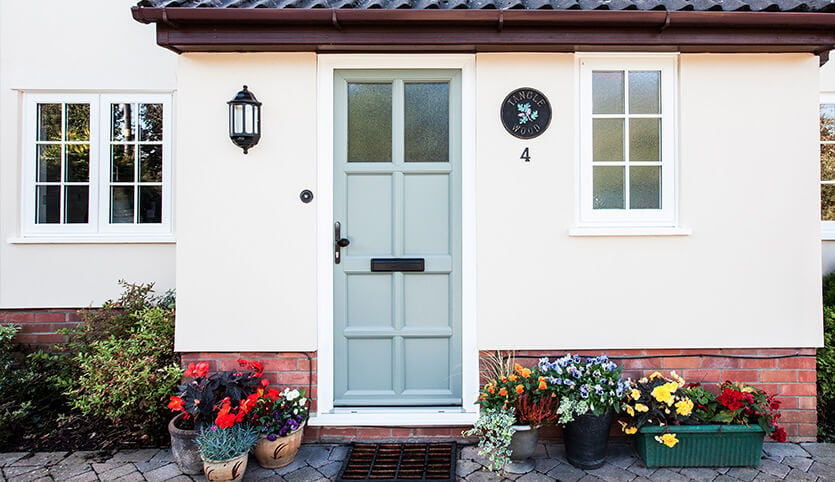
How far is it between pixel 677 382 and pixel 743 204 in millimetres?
1418

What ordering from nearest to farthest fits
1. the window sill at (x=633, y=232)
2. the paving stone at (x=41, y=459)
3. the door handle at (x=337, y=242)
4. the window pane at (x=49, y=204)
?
1. the paving stone at (x=41, y=459)
2. the window sill at (x=633, y=232)
3. the door handle at (x=337, y=242)
4. the window pane at (x=49, y=204)

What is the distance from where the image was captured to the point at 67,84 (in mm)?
5055

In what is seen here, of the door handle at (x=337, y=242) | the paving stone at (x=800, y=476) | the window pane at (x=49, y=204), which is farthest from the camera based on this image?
the window pane at (x=49, y=204)

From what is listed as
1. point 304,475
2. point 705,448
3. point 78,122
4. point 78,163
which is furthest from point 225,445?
point 78,122

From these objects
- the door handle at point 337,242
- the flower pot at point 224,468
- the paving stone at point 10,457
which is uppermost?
the door handle at point 337,242

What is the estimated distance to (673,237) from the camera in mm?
3818

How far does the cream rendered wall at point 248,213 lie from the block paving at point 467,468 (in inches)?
32.0

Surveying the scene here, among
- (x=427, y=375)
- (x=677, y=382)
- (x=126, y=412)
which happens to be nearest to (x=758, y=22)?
(x=677, y=382)

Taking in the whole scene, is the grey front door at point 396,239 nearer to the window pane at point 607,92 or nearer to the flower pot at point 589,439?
the flower pot at point 589,439

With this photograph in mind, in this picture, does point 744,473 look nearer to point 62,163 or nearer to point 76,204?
point 76,204

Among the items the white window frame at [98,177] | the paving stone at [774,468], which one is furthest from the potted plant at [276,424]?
the paving stone at [774,468]

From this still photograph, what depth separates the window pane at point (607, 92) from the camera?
395cm

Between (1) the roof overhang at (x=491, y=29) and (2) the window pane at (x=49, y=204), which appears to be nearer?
(1) the roof overhang at (x=491, y=29)

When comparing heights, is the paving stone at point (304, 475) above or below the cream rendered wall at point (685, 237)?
below
